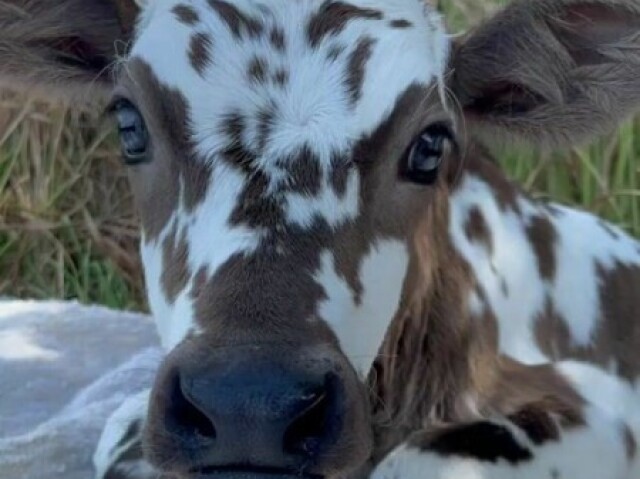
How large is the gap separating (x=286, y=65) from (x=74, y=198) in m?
3.52

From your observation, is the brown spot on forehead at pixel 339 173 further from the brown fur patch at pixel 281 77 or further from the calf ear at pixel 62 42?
the calf ear at pixel 62 42

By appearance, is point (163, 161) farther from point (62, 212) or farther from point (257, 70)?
point (62, 212)

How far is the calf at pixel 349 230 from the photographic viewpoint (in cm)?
240

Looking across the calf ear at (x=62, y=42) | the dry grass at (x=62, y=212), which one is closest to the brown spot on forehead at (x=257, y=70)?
the calf ear at (x=62, y=42)

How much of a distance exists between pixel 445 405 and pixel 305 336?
796mm

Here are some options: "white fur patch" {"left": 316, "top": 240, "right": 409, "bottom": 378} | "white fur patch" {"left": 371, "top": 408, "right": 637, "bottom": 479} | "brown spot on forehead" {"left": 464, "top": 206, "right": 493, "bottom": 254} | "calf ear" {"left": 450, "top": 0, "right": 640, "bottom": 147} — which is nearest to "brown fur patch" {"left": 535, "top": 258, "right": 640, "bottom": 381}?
"brown spot on forehead" {"left": 464, "top": 206, "right": 493, "bottom": 254}

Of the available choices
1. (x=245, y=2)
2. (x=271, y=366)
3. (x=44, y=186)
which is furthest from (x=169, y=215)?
(x=44, y=186)

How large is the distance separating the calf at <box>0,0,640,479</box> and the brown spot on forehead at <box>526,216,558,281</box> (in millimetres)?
18

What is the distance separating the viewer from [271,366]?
7.60ft

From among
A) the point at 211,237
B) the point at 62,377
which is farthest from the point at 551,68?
the point at 62,377

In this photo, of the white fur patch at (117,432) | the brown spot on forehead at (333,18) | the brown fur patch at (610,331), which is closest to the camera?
the brown spot on forehead at (333,18)

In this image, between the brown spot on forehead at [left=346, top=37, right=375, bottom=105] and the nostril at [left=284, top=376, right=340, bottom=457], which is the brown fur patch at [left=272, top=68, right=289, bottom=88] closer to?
the brown spot on forehead at [left=346, top=37, right=375, bottom=105]

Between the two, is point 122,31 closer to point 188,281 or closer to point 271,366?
point 188,281

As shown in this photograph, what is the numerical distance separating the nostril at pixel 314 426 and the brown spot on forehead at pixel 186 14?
2.48ft
